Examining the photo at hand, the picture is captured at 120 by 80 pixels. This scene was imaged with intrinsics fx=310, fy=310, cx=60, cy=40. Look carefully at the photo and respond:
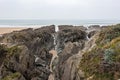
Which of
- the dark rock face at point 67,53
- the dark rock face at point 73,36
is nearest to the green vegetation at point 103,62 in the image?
the dark rock face at point 67,53

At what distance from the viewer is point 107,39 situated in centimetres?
1847

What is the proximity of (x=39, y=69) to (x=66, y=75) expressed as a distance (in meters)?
6.33

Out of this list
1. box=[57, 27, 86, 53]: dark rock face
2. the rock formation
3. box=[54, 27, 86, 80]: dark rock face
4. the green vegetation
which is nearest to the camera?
the green vegetation

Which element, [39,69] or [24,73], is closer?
[24,73]

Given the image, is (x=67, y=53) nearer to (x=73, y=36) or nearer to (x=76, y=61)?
(x=76, y=61)

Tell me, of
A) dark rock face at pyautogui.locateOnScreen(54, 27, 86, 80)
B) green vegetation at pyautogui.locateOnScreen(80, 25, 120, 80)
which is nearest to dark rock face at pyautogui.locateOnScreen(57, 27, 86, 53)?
dark rock face at pyautogui.locateOnScreen(54, 27, 86, 80)

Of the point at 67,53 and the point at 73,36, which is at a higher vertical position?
the point at 67,53

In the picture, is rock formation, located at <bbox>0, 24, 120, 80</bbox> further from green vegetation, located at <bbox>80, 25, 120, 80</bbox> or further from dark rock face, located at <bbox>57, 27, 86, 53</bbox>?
dark rock face, located at <bbox>57, 27, 86, 53</bbox>

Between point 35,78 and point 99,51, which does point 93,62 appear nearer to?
point 99,51

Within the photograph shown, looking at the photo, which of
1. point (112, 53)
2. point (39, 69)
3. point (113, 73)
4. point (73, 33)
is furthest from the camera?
point (73, 33)

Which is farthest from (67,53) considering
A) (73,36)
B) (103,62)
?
(73,36)

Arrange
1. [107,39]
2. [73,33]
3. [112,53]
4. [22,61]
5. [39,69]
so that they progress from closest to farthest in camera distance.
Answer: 1. [112,53]
2. [107,39]
3. [22,61]
4. [39,69]
5. [73,33]

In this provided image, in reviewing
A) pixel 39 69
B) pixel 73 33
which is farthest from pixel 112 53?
pixel 73 33

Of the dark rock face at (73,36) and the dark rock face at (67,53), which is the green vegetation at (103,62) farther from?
the dark rock face at (73,36)
